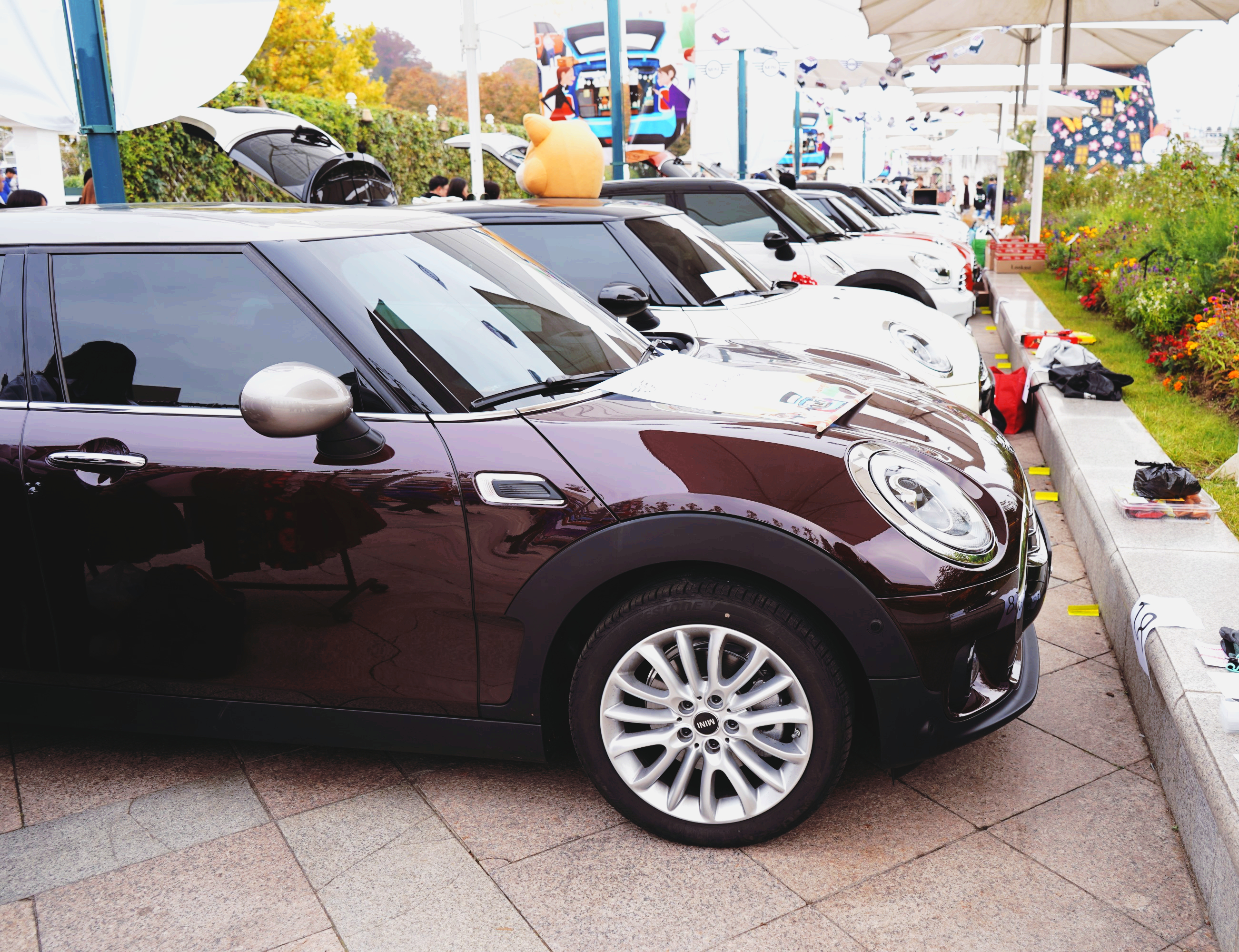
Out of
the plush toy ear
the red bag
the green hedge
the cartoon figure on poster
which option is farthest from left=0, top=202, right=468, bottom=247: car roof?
the cartoon figure on poster

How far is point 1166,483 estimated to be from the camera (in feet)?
15.0

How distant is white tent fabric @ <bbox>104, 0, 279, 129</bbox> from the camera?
5.14 metres

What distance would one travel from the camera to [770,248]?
29.8ft

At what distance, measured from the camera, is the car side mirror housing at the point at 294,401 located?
2549mm

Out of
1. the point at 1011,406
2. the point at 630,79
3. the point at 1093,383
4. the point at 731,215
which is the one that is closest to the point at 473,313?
the point at 1093,383

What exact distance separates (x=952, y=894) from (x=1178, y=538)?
230 cm

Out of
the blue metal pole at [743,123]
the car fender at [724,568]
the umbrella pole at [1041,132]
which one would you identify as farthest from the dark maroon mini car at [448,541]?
the blue metal pole at [743,123]

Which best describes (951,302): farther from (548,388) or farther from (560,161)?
(548,388)

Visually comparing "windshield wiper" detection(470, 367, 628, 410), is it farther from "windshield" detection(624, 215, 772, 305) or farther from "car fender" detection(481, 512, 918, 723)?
"windshield" detection(624, 215, 772, 305)

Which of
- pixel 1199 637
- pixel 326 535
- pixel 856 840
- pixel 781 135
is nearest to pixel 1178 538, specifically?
pixel 1199 637

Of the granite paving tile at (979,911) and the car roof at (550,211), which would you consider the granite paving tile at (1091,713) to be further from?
the car roof at (550,211)

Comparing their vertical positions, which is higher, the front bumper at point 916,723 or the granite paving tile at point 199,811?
the front bumper at point 916,723

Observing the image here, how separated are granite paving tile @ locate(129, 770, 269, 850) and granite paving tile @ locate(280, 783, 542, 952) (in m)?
0.15

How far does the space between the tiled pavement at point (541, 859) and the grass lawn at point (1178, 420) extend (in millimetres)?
2197
